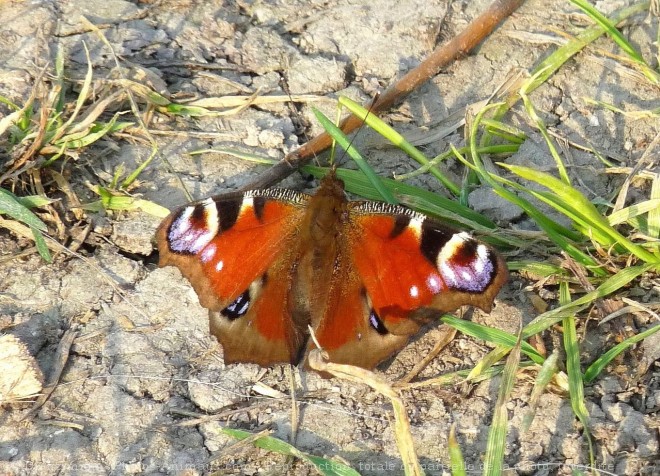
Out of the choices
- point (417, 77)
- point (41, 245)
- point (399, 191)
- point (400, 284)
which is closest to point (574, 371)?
point (400, 284)

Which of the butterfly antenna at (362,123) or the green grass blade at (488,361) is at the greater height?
the butterfly antenna at (362,123)

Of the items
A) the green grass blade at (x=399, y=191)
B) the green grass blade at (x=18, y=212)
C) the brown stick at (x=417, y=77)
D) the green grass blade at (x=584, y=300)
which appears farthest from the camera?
the brown stick at (x=417, y=77)

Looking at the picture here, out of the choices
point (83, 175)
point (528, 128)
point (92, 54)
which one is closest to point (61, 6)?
point (92, 54)

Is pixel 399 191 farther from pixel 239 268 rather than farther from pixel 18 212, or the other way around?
pixel 18 212

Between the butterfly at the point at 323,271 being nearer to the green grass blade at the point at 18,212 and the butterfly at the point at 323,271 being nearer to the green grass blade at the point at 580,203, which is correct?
the green grass blade at the point at 580,203

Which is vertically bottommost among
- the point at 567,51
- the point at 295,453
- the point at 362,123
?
the point at 295,453

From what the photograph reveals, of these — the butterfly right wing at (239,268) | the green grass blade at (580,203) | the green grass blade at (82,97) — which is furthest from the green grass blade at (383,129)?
the green grass blade at (82,97)

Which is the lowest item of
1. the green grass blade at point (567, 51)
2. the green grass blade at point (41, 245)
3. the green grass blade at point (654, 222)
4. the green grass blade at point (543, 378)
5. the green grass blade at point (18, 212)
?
the green grass blade at point (41, 245)
